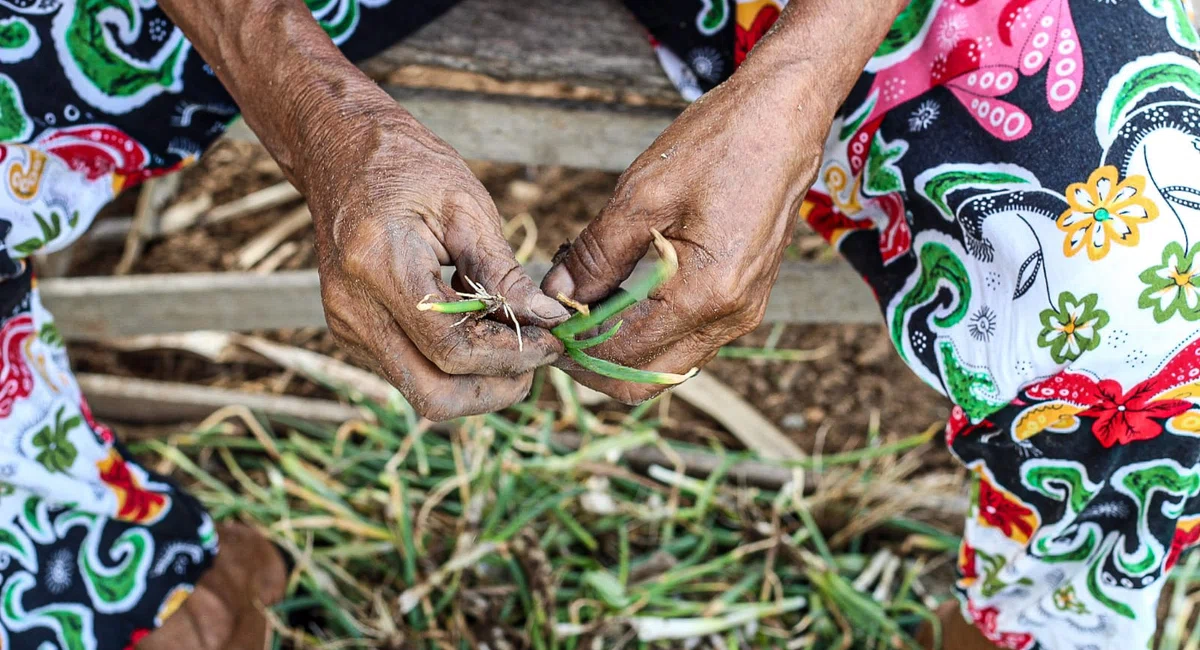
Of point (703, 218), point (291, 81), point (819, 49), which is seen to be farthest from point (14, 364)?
point (819, 49)

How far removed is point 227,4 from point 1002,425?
90 centimetres

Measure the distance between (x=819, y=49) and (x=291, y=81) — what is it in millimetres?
510

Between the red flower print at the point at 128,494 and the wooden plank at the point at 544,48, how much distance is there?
0.63 meters

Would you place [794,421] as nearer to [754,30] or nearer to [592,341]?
[754,30]

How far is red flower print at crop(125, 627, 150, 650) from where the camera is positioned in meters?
1.31

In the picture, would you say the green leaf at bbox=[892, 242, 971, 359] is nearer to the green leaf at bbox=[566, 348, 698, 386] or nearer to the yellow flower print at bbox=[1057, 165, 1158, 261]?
the yellow flower print at bbox=[1057, 165, 1158, 261]

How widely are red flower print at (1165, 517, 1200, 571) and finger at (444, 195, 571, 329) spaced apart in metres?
0.70

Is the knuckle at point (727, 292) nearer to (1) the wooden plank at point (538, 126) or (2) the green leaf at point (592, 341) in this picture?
(2) the green leaf at point (592, 341)

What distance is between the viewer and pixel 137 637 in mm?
1327

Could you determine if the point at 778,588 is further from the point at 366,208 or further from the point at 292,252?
the point at 292,252

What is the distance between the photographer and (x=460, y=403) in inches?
35.7

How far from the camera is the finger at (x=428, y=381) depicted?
902 millimetres

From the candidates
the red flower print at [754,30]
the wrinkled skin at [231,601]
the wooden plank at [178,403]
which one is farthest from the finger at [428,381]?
the wooden plank at [178,403]

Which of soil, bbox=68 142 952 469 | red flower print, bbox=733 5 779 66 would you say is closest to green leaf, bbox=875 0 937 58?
red flower print, bbox=733 5 779 66
